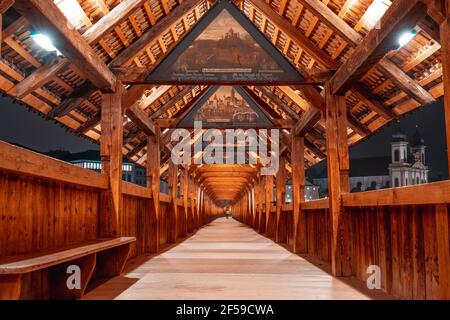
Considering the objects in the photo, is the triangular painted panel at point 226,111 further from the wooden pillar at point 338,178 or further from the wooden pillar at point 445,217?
the wooden pillar at point 445,217

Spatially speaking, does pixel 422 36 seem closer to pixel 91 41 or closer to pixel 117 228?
pixel 91 41

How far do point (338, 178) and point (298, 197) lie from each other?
410 centimetres

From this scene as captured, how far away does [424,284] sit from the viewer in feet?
15.6

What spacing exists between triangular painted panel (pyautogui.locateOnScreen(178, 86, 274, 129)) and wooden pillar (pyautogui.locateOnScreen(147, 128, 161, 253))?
1021 millimetres

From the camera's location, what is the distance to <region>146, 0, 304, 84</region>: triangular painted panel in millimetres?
8219

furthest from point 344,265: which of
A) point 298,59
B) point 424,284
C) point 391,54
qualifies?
point 298,59

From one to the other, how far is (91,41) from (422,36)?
476 centimetres

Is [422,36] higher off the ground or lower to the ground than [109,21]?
lower

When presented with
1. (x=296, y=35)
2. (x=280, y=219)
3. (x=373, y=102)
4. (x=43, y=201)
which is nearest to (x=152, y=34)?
(x=296, y=35)

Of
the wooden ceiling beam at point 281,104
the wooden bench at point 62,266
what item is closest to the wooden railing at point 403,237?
the wooden bench at point 62,266

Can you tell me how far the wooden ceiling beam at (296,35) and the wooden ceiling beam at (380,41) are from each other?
604 mm

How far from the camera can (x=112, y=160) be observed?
8102 mm

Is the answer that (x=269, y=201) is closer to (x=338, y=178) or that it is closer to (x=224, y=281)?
(x=338, y=178)

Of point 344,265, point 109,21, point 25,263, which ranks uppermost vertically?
point 109,21
